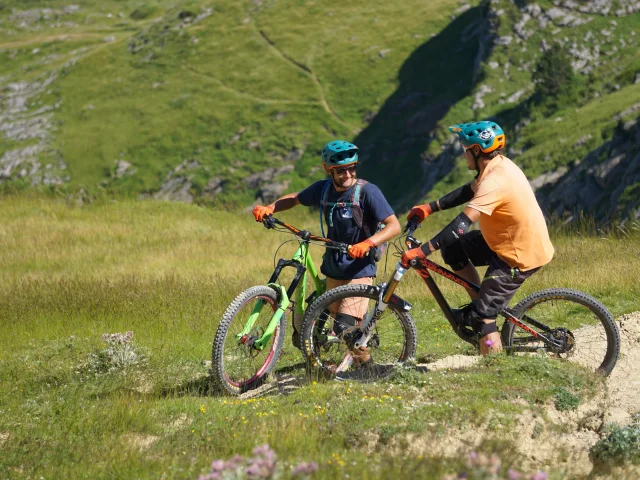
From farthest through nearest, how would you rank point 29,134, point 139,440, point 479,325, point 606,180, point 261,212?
point 29,134 < point 606,180 < point 261,212 < point 479,325 < point 139,440

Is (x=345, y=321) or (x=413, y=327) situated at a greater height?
(x=345, y=321)

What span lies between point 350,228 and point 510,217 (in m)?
1.66

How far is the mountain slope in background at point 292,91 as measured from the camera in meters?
73.6

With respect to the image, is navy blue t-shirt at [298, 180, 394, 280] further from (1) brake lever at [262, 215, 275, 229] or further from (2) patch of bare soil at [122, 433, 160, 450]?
(2) patch of bare soil at [122, 433, 160, 450]

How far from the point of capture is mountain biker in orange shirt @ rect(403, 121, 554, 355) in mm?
7227

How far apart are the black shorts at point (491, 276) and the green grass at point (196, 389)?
60cm

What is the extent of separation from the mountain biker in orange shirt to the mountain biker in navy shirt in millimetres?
699

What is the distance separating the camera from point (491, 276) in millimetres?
7562

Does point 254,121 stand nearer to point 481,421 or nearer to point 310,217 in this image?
point 310,217

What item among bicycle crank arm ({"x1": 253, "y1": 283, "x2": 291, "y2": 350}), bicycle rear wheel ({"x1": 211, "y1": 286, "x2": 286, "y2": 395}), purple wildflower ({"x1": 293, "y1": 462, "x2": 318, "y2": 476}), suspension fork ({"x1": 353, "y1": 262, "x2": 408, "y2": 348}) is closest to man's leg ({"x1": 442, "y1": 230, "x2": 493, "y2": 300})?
suspension fork ({"x1": 353, "y1": 262, "x2": 408, "y2": 348})

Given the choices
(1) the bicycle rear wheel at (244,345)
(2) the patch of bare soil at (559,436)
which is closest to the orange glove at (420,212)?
(1) the bicycle rear wheel at (244,345)

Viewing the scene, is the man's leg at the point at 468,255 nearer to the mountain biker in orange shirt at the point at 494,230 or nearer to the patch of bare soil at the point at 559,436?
the mountain biker in orange shirt at the point at 494,230

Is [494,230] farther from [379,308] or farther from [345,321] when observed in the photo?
[345,321]

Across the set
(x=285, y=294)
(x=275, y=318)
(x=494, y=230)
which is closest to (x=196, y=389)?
(x=275, y=318)
